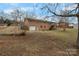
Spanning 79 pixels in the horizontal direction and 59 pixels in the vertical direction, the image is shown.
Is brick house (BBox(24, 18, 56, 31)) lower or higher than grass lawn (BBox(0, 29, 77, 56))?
higher

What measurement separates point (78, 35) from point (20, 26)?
64 cm

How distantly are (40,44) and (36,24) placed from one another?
0.74 ft

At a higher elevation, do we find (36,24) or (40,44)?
(36,24)

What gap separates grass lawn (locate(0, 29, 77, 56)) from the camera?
2943 millimetres

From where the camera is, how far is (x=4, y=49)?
294cm

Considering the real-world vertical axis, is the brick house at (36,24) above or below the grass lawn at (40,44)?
above

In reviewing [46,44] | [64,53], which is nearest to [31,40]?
[46,44]

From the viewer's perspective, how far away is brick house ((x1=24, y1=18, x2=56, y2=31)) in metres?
2.94

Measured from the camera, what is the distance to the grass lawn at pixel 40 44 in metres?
2.94

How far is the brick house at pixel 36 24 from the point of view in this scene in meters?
2.94

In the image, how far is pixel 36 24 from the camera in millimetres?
2949

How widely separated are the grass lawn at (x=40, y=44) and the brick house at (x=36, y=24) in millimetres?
55

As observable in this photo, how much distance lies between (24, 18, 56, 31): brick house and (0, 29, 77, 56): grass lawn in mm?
55

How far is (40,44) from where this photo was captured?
2.96 metres
